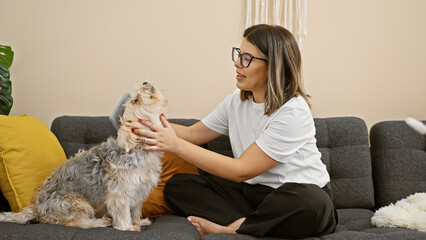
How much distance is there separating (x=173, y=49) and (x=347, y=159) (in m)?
1.44

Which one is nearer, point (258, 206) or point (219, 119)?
point (258, 206)

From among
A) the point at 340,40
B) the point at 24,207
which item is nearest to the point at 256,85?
the point at 340,40

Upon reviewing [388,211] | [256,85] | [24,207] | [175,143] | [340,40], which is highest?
[340,40]

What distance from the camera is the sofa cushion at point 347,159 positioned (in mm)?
2281

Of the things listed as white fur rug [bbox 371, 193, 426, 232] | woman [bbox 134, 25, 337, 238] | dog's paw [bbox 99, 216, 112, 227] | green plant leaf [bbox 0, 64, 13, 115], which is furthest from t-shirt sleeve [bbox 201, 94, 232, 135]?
green plant leaf [bbox 0, 64, 13, 115]

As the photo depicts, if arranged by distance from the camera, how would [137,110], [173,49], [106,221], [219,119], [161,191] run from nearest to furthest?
1. [137,110]
2. [106,221]
3. [161,191]
4. [219,119]
5. [173,49]

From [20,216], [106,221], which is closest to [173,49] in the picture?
[106,221]

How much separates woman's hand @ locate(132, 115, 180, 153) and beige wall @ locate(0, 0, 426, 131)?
101cm

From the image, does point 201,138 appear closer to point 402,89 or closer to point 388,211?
point 388,211

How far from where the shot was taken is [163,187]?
2152 millimetres

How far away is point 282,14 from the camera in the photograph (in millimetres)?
2666

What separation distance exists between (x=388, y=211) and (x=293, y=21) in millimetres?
1474

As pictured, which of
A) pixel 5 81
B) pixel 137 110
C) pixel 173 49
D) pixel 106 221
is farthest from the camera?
pixel 173 49

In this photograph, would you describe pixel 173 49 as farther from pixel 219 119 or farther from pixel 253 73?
pixel 253 73
